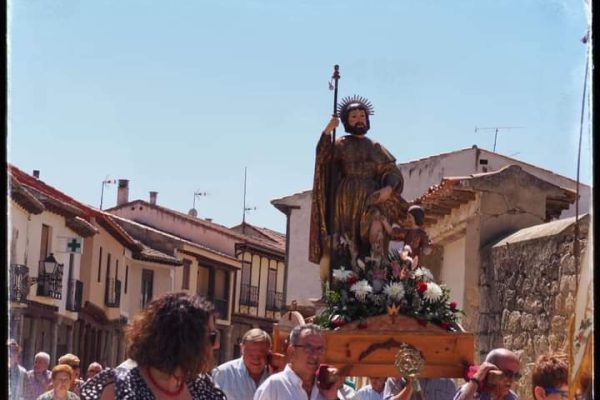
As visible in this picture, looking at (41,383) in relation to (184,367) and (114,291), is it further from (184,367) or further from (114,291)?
(114,291)

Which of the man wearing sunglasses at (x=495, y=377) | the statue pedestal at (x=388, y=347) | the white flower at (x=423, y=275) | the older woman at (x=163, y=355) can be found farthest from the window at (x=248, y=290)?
the older woman at (x=163, y=355)

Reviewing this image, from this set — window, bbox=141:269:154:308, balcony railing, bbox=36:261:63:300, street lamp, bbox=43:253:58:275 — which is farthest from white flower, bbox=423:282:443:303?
window, bbox=141:269:154:308

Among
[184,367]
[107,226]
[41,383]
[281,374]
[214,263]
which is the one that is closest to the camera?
[184,367]

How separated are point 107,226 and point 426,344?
33.5m

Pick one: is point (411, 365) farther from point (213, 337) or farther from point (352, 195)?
point (213, 337)

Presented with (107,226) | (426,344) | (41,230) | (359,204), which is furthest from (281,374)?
(107,226)

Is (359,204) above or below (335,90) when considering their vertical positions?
below

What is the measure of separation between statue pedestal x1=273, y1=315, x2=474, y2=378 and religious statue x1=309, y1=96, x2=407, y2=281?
56.7 inches

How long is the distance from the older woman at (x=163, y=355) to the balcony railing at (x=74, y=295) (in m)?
35.0

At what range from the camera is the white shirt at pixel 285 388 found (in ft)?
19.6

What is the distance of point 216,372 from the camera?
7.21 metres

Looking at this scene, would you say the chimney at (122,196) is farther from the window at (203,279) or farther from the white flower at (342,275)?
the white flower at (342,275)

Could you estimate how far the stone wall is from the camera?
11.3 metres

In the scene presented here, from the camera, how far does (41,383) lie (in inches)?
454
